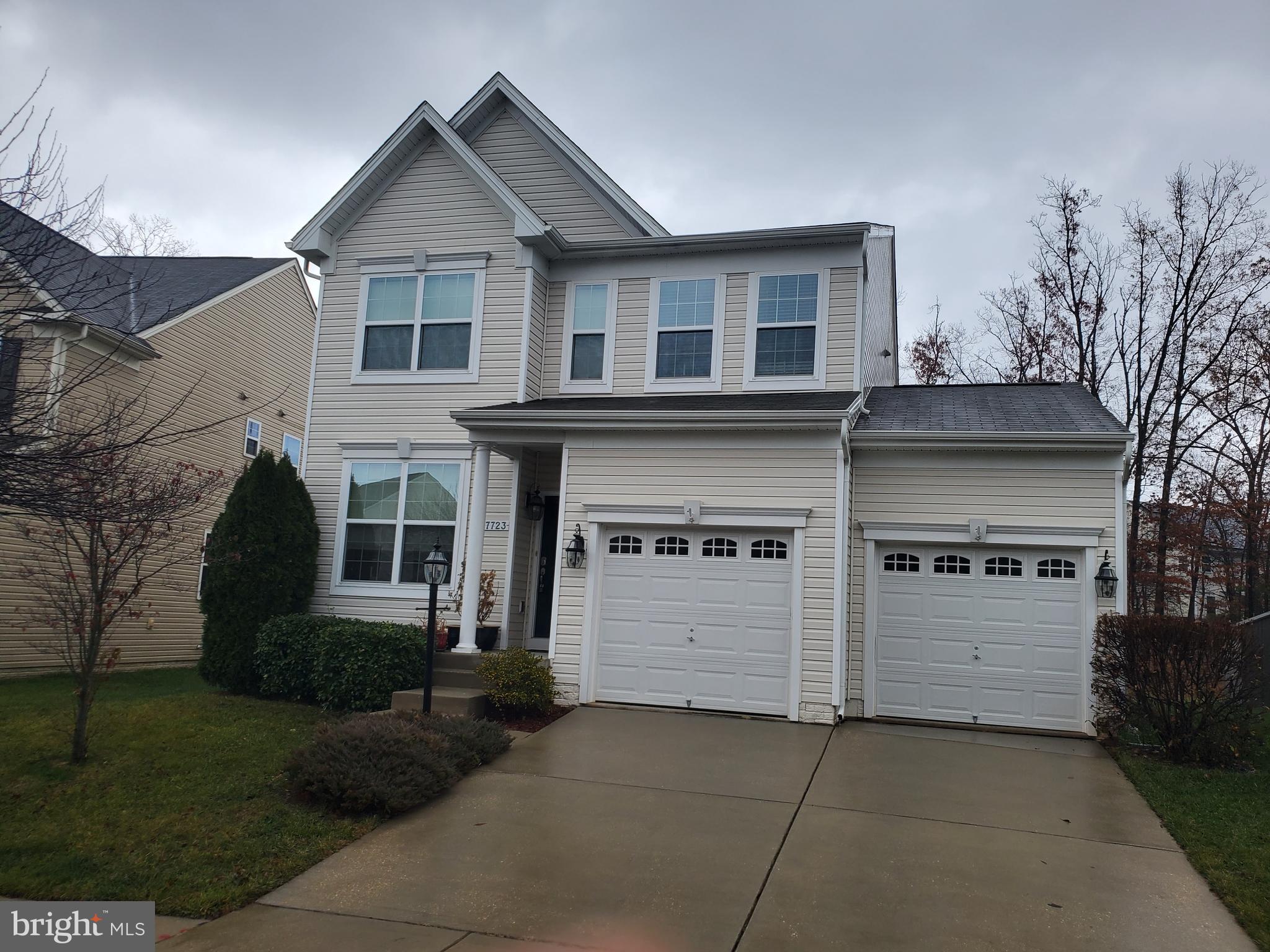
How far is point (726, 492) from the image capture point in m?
11.5

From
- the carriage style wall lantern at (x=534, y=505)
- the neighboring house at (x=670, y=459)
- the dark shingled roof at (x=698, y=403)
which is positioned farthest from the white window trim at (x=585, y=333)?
the carriage style wall lantern at (x=534, y=505)

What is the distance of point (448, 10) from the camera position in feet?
40.4

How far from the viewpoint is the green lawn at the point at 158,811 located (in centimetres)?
591

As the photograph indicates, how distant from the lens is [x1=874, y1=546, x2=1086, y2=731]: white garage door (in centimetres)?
1131

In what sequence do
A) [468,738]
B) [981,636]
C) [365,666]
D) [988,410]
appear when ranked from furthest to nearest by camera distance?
1. [988,410]
2. [981,636]
3. [365,666]
4. [468,738]

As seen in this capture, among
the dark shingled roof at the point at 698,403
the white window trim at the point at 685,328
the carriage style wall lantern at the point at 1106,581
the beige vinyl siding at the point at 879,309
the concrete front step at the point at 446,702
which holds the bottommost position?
the concrete front step at the point at 446,702

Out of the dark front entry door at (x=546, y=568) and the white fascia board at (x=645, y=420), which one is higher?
the white fascia board at (x=645, y=420)

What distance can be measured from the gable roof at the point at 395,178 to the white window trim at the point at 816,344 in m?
3.18

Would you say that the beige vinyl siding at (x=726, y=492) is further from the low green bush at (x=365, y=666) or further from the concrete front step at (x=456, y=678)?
the low green bush at (x=365, y=666)

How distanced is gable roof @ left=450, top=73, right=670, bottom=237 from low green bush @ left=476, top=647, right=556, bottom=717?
7198 mm

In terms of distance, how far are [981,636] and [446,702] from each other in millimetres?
6677

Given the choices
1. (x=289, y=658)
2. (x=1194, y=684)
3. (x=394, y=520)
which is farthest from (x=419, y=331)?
(x=1194, y=684)

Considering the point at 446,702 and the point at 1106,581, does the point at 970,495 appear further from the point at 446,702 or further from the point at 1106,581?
the point at 446,702

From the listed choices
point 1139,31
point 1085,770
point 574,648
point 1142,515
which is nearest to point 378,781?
point 574,648
